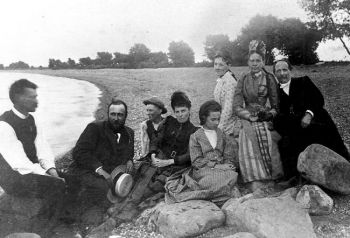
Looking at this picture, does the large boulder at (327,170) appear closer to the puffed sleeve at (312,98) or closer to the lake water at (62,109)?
the puffed sleeve at (312,98)

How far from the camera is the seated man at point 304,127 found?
442cm

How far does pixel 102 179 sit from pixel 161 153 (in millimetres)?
816

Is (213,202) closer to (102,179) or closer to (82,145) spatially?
(102,179)

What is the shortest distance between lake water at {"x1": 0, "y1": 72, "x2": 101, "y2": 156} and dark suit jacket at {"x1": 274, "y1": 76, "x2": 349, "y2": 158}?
3.12 meters

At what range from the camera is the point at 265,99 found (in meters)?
4.82

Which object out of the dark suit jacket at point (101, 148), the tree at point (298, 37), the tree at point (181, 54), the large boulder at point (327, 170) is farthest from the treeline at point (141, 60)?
the large boulder at point (327, 170)

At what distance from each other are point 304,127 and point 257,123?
0.55 metres

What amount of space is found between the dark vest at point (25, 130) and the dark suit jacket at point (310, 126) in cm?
291

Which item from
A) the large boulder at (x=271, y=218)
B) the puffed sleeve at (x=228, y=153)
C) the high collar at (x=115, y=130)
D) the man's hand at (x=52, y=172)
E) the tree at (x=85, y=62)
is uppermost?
the tree at (x=85, y=62)

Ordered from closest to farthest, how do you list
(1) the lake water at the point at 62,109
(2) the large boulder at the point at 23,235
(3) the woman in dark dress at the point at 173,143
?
(2) the large boulder at the point at 23,235, (3) the woman in dark dress at the point at 173,143, (1) the lake water at the point at 62,109

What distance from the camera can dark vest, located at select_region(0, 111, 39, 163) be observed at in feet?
13.6

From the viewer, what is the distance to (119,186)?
4316 mm

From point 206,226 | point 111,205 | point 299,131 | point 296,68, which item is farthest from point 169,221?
point 296,68

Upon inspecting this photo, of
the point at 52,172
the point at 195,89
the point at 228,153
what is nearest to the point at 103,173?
the point at 52,172
